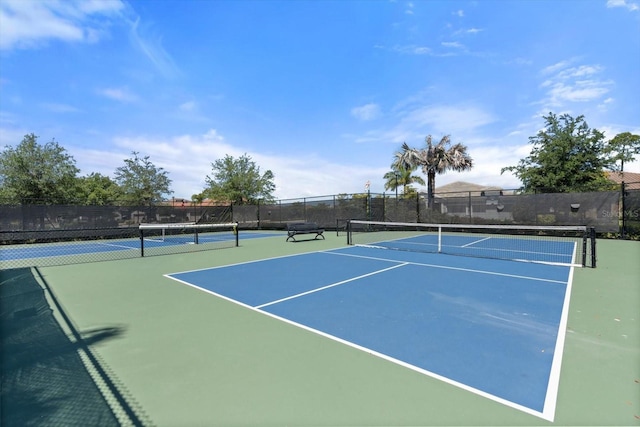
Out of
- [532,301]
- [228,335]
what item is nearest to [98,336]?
[228,335]

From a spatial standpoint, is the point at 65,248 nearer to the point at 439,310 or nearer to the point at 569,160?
the point at 439,310

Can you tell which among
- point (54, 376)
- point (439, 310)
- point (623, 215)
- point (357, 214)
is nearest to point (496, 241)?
point (623, 215)

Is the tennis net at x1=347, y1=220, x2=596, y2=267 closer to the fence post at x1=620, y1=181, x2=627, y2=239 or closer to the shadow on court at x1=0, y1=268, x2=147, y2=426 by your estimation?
the fence post at x1=620, y1=181, x2=627, y2=239

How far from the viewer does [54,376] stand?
3082 mm

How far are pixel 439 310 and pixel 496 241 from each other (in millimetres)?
11828

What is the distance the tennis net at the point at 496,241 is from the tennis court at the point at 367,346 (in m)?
2.01

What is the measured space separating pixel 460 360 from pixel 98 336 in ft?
14.9

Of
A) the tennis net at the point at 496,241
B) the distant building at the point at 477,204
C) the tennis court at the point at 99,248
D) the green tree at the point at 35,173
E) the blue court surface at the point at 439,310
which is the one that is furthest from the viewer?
the green tree at the point at 35,173

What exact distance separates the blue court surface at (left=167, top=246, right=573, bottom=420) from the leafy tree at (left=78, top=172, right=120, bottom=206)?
18866 millimetres

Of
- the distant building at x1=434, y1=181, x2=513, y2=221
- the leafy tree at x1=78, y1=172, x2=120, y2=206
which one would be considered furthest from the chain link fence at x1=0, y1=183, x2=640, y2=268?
the leafy tree at x1=78, y1=172, x2=120, y2=206

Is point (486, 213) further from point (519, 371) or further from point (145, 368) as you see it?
point (145, 368)

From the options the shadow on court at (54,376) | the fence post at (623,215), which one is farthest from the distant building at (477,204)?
the shadow on court at (54,376)

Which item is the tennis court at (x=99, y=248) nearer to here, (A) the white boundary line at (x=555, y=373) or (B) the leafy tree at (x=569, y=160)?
(A) the white boundary line at (x=555, y=373)

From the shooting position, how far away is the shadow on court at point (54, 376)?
2.49 metres
